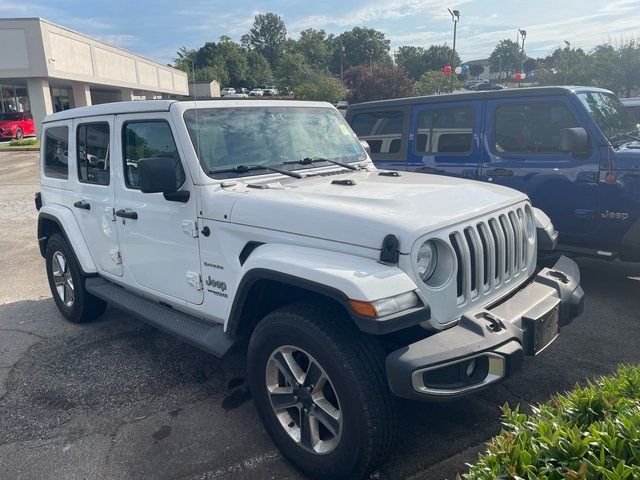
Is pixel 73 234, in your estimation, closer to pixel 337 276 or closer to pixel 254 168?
pixel 254 168

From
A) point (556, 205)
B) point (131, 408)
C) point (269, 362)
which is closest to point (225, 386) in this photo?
point (131, 408)

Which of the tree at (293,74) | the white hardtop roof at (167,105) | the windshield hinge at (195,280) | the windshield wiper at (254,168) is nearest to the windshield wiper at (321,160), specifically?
the windshield wiper at (254,168)

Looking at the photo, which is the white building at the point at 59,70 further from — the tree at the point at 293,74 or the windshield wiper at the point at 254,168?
the windshield wiper at the point at 254,168

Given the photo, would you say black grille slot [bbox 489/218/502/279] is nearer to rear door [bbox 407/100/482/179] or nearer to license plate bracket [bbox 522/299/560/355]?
license plate bracket [bbox 522/299/560/355]

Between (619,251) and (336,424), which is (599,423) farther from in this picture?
(619,251)

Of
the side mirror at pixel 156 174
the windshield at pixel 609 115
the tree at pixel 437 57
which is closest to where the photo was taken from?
the side mirror at pixel 156 174

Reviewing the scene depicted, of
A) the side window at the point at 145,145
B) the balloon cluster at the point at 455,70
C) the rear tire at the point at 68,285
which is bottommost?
the rear tire at the point at 68,285

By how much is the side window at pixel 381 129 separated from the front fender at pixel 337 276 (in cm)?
443

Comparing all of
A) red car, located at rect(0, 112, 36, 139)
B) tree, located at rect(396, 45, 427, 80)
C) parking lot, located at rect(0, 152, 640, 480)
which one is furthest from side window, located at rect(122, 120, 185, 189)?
tree, located at rect(396, 45, 427, 80)

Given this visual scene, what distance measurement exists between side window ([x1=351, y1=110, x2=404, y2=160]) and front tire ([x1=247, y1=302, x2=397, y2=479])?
181 inches

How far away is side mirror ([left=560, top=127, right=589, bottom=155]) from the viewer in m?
5.22

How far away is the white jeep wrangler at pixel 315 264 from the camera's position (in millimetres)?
2471

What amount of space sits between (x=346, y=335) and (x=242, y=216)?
1.00 m

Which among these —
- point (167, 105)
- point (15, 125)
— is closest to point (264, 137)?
point (167, 105)
